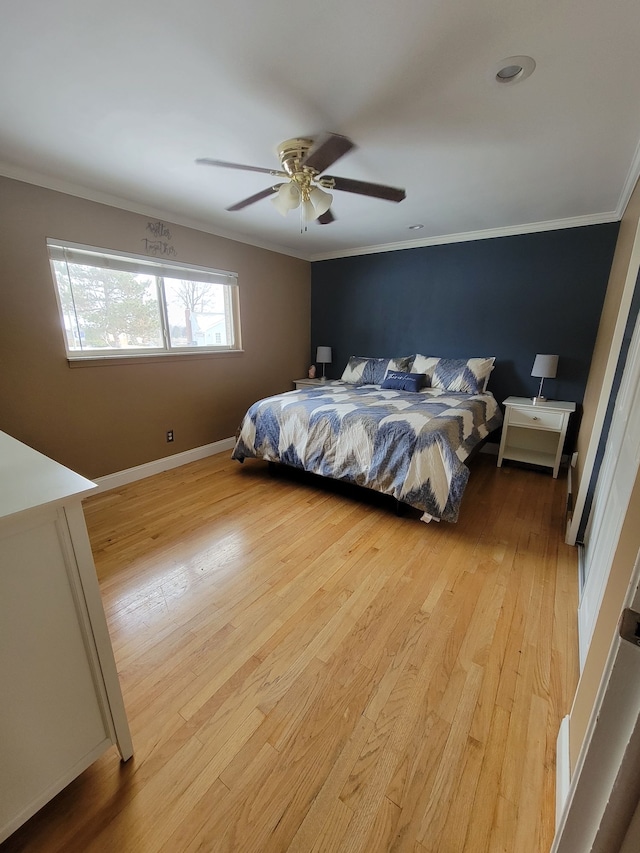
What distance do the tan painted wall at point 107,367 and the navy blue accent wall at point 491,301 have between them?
3.26ft

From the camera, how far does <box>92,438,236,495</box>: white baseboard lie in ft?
9.34

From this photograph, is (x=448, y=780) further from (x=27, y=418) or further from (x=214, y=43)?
(x=27, y=418)

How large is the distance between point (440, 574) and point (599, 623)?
1.00 metres

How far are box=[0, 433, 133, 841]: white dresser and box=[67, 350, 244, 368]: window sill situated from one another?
1884mm

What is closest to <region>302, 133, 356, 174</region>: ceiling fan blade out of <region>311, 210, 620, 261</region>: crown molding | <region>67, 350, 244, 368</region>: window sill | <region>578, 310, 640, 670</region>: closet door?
<region>578, 310, 640, 670</region>: closet door

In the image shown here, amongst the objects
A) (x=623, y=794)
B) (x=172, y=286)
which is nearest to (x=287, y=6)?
(x=623, y=794)

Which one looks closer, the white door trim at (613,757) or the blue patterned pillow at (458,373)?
the white door trim at (613,757)

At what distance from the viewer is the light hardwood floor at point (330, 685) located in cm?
93

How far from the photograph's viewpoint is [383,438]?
238cm

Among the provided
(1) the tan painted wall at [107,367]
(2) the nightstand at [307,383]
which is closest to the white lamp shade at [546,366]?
(2) the nightstand at [307,383]

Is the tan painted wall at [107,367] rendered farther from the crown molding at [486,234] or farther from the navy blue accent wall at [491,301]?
the navy blue accent wall at [491,301]

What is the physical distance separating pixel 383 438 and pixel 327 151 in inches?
64.0

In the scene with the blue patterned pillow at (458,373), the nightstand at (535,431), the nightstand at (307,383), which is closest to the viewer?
the nightstand at (535,431)

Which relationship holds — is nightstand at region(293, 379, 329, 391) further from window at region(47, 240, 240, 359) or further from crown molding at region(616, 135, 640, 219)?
crown molding at region(616, 135, 640, 219)
